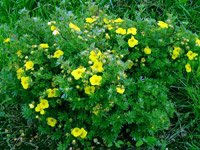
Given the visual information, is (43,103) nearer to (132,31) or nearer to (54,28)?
(54,28)

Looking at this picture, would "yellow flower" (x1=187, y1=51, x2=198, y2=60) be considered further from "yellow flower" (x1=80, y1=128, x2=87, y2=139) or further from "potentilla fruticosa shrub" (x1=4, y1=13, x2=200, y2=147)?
"yellow flower" (x1=80, y1=128, x2=87, y2=139)

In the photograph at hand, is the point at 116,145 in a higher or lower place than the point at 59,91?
lower

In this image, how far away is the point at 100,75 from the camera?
249cm

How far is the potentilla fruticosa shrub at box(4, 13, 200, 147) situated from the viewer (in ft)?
8.09

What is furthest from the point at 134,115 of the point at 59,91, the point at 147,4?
the point at 147,4

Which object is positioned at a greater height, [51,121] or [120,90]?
[120,90]

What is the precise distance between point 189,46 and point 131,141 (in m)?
0.69

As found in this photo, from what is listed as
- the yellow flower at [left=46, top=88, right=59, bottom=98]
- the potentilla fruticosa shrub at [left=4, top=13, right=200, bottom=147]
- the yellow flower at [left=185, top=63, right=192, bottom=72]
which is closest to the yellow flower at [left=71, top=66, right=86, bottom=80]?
the potentilla fruticosa shrub at [left=4, top=13, right=200, bottom=147]

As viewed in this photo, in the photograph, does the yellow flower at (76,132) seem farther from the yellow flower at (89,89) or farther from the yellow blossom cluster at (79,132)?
the yellow flower at (89,89)

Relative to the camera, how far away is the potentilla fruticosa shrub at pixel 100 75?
2.46 metres

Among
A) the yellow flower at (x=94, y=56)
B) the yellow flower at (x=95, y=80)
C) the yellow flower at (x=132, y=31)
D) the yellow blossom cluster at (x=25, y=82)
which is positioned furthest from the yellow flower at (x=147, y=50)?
the yellow blossom cluster at (x=25, y=82)

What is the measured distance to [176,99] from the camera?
9.97 ft

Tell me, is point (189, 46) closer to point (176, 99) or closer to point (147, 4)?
point (176, 99)

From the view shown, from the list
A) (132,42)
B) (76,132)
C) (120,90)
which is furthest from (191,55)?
(76,132)
